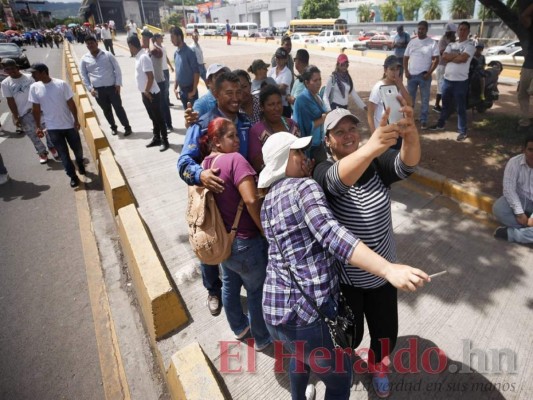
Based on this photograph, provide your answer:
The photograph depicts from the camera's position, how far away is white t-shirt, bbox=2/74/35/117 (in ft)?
20.5

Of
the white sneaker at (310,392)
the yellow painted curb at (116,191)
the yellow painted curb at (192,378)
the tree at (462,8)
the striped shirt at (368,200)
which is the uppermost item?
the tree at (462,8)

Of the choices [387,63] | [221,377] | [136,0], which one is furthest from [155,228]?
[136,0]

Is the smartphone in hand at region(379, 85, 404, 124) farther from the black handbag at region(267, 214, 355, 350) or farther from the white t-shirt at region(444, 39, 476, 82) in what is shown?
the white t-shirt at region(444, 39, 476, 82)

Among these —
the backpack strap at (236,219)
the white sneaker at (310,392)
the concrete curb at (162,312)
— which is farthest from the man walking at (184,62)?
the white sneaker at (310,392)

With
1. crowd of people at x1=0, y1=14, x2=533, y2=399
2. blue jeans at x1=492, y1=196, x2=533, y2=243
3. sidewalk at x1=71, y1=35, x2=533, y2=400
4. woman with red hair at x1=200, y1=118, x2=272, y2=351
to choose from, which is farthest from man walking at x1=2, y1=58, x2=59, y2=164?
blue jeans at x1=492, y1=196, x2=533, y2=243

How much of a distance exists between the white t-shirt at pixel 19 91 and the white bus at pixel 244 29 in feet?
161

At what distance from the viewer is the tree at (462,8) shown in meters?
35.2

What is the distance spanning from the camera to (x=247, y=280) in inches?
95.0

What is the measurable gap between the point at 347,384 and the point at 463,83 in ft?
19.5

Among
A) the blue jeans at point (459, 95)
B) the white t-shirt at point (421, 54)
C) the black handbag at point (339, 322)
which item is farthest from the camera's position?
the white t-shirt at point (421, 54)

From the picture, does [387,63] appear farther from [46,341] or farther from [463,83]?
[46,341]

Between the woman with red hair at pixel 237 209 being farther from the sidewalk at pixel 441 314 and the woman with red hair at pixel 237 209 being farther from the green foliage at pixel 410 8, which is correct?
the green foliage at pixel 410 8

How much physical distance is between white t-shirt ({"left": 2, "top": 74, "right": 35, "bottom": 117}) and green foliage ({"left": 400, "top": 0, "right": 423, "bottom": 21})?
46582mm

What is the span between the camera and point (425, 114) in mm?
6820
